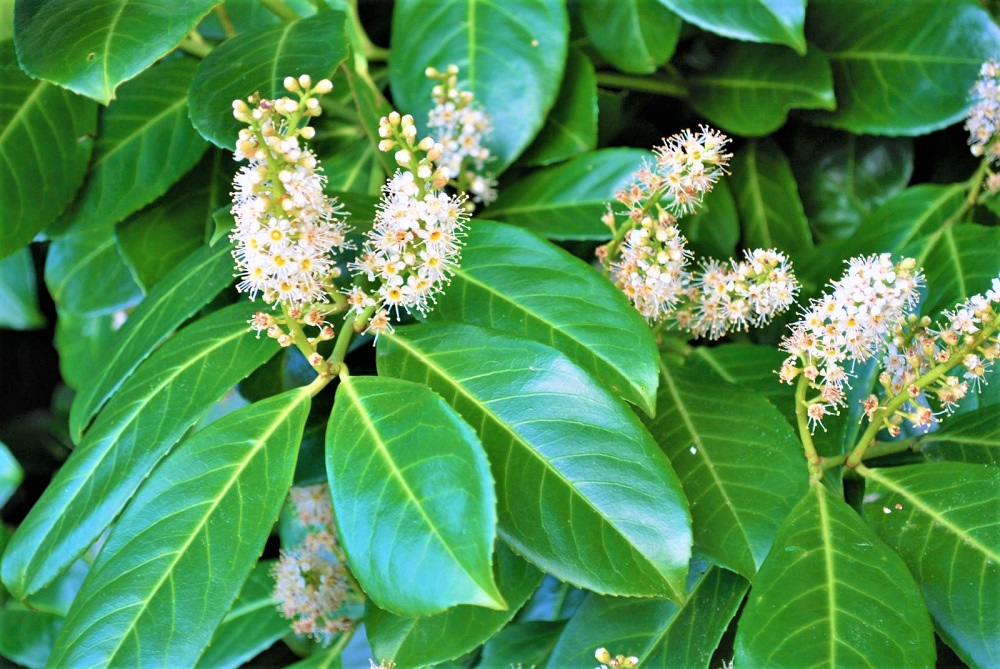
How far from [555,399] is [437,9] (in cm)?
57

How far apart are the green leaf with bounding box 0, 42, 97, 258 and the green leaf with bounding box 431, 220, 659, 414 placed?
1.61 feet

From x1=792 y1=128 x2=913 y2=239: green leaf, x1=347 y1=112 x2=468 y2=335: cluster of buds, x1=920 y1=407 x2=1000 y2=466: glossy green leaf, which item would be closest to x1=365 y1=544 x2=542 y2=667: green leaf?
x1=347 y1=112 x2=468 y2=335: cluster of buds

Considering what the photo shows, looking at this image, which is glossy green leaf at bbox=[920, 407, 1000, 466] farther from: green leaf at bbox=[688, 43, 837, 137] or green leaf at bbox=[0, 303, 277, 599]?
green leaf at bbox=[0, 303, 277, 599]

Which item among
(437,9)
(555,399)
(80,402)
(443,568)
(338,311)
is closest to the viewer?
(443,568)

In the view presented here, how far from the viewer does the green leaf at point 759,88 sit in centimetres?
108

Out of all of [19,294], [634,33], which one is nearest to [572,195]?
Answer: [634,33]

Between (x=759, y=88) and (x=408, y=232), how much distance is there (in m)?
0.62

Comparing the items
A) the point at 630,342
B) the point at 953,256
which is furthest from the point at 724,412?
the point at 953,256

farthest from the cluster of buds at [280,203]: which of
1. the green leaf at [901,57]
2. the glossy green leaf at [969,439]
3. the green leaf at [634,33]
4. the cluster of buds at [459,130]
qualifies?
the green leaf at [901,57]

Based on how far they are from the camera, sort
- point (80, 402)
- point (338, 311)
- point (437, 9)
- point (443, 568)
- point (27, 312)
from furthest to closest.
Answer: point (27, 312)
point (437, 9)
point (80, 402)
point (338, 311)
point (443, 568)

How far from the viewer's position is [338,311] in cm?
80

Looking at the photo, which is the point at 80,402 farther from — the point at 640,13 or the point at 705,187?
the point at 640,13

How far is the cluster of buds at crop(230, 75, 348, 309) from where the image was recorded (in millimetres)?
661

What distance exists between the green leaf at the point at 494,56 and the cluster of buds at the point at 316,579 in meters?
0.43
